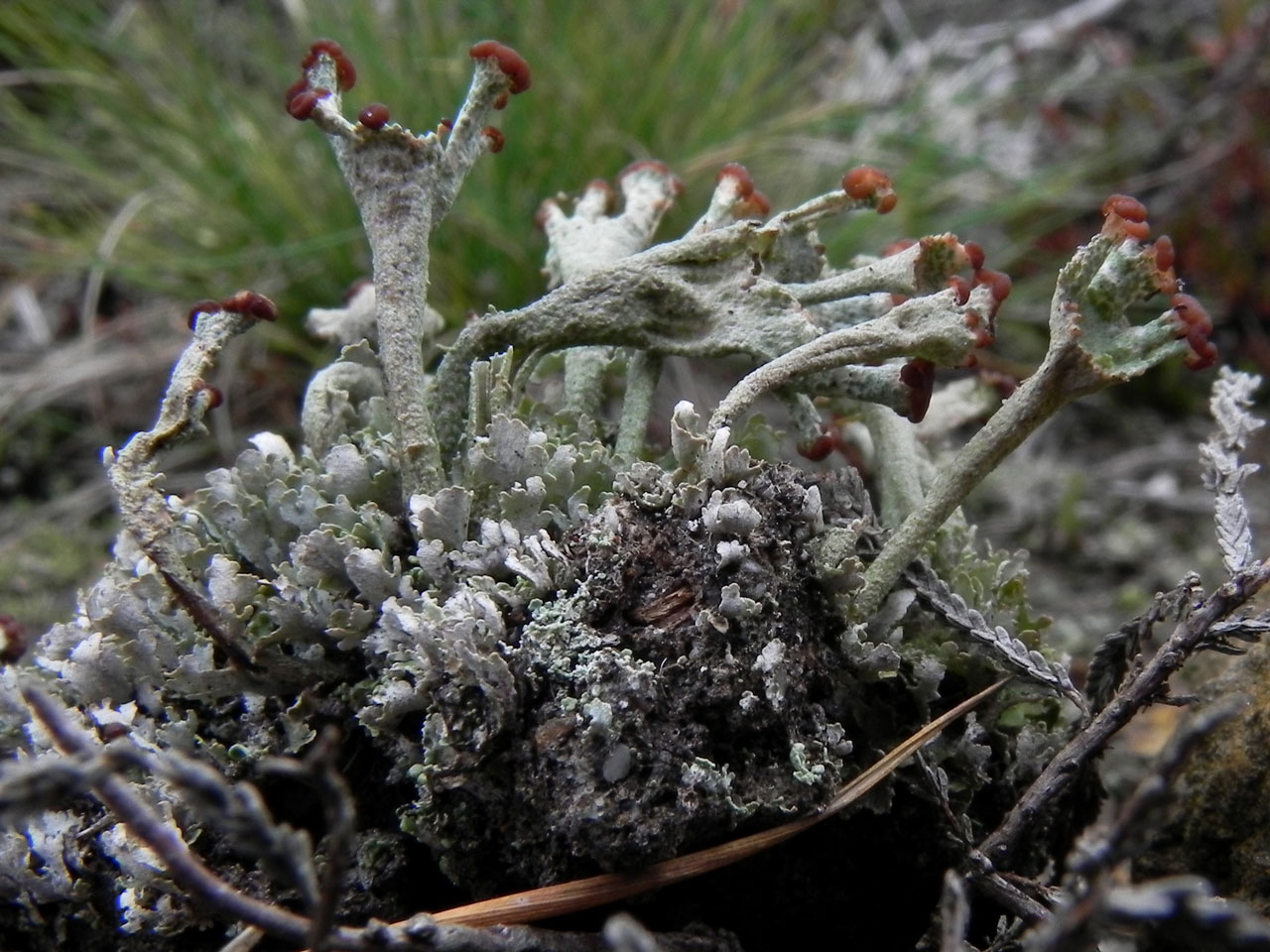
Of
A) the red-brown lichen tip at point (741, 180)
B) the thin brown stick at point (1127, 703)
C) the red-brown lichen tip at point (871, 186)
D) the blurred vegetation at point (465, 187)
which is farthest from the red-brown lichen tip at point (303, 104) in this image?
the blurred vegetation at point (465, 187)

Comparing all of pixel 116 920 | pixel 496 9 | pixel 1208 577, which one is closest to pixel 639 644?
pixel 116 920

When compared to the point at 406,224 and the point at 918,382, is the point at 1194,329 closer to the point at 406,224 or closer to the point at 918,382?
the point at 918,382

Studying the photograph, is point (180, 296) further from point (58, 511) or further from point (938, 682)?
point (938, 682)

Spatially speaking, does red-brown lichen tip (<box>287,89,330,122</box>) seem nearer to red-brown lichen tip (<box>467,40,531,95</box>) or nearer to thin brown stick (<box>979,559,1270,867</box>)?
red-brown lichen tip (<box>467,40,531,95</box>)

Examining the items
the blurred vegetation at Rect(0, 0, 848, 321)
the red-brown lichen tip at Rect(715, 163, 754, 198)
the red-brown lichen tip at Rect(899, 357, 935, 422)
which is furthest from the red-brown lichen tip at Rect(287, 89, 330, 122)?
the blurred vegetation at Rect(0, 0, 848, 321)

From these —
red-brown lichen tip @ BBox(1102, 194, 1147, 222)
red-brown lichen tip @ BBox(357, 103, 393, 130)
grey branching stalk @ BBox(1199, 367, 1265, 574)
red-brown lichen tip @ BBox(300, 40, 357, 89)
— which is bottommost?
grey branching stalk @ BBox(1199, 367, 1265, 574)
